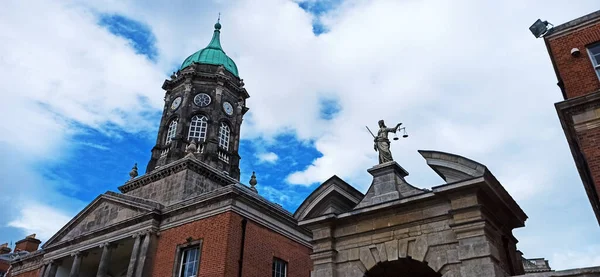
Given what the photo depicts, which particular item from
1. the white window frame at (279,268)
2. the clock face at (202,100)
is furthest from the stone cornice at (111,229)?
the clock face at (202,100)

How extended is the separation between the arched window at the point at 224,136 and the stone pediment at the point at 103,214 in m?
7.83

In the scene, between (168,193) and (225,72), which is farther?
(225,72)

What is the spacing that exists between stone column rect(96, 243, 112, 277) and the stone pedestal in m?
12.6

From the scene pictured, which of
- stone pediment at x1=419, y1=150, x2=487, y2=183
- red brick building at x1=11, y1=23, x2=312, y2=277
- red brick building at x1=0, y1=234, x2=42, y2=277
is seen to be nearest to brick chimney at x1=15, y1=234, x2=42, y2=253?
red brick building at x1=0, y1=234, x2=42, y2=277

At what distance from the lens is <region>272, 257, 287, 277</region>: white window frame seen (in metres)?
19.1

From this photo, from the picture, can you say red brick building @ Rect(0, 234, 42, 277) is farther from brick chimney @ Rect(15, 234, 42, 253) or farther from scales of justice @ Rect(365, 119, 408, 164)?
scales of justice @ Rect(365, 119, 408, 164)

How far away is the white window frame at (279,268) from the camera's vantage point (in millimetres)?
19078

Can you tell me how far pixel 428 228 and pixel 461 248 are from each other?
1019 mm

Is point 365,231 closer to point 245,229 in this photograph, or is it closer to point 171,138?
point 245,229

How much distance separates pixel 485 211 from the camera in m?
11.2

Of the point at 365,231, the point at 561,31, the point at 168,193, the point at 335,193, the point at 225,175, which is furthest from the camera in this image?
the point at 225,175

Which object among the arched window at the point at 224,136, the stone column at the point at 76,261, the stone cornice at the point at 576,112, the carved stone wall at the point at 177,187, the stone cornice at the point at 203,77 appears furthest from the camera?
the stone cornice at the point at 203,77

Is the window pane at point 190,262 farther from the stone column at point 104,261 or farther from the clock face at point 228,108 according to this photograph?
the clock face at point 228,108

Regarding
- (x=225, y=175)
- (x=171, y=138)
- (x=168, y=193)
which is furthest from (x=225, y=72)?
(x=168, y=193)
